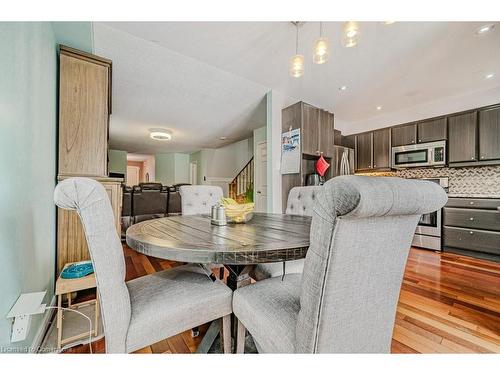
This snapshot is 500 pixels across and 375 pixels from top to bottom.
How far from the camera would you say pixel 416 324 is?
1.46 metres

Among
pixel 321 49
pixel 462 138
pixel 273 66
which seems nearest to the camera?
pixel 321 49

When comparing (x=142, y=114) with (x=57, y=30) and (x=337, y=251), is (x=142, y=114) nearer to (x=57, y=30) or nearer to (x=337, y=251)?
(x=57, y=30)

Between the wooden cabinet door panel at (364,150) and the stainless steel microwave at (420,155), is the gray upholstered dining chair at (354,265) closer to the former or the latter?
the stainless steel microwave at (420,155)

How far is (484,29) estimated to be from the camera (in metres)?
2.05

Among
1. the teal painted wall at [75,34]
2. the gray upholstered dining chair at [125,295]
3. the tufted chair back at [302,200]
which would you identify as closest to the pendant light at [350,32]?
the tufted chair back at [302,200]

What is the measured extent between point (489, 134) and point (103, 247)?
4683mm

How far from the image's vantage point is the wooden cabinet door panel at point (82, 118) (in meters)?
1.79

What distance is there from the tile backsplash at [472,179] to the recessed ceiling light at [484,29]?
2086 millimetres

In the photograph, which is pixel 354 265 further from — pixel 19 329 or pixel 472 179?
pixel 472 179

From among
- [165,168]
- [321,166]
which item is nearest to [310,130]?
[321,166]

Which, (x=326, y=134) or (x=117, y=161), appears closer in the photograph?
(x=326, y=134)

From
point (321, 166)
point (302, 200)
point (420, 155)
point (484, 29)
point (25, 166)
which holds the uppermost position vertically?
point (484, 29)
